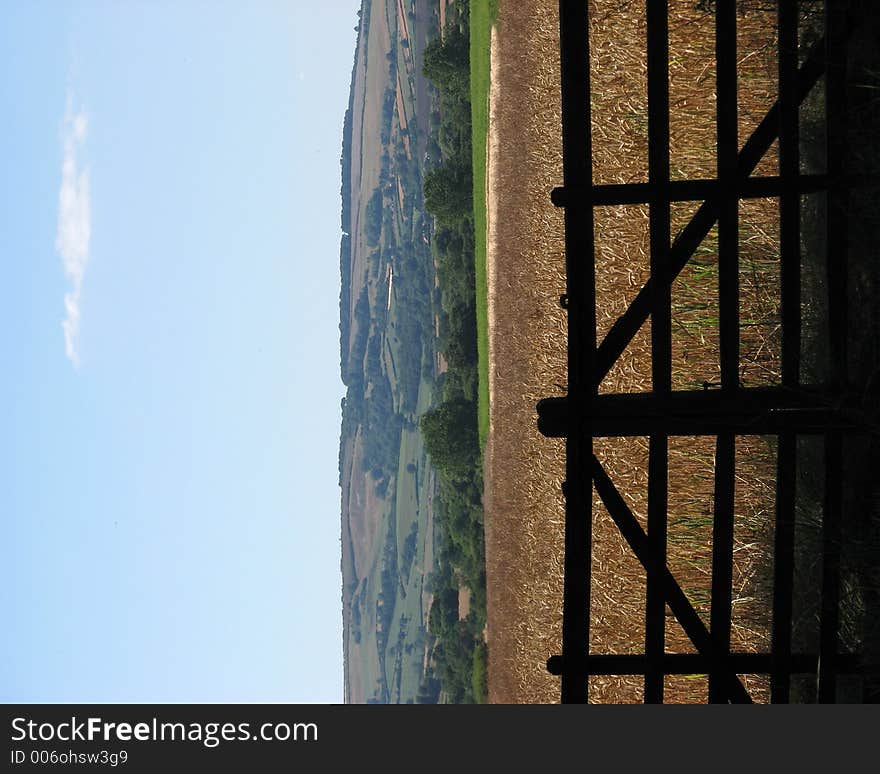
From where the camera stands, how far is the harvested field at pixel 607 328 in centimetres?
1427

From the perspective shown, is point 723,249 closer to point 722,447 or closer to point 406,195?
point 722,447

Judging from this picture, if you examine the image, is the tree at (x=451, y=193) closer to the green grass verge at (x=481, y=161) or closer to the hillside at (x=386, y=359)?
the green grass verge at (x=481, y=161)

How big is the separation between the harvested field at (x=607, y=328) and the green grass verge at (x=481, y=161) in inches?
108

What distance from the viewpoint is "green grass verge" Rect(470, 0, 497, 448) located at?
1208 inches

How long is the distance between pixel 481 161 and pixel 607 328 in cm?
1675

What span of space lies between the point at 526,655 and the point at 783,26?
1872 cm

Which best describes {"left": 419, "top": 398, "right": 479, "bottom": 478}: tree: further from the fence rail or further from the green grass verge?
the fence rail

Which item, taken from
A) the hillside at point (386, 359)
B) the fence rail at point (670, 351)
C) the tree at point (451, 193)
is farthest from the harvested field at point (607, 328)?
the hillside at point (386, 359)

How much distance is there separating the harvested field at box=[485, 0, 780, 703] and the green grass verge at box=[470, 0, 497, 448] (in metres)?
2.75

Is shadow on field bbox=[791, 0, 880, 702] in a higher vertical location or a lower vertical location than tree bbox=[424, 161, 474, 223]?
lower

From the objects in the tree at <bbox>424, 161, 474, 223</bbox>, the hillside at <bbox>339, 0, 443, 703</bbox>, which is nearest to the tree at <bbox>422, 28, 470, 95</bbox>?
the tree at <bbox>424, 161, 474, 223</bbox>
